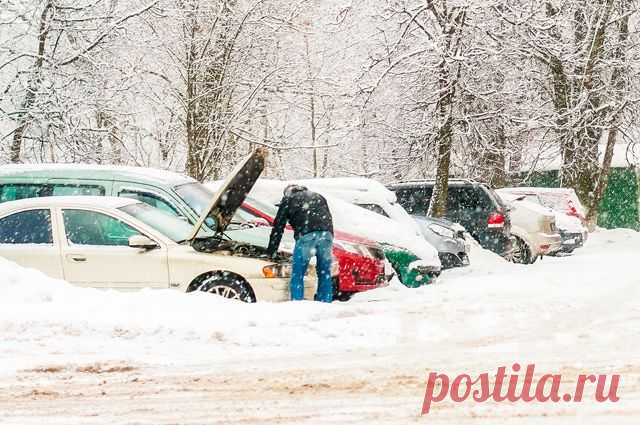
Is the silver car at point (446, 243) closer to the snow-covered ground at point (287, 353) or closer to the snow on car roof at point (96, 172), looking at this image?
the snow-covered ground at point (287, 353)

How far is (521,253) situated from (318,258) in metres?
9.52

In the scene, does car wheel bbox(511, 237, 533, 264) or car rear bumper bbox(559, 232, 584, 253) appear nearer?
car wheel bbox(511, 237, 533, 264)

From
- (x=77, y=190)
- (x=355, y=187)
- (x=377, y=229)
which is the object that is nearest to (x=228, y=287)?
(x=77, y=190)

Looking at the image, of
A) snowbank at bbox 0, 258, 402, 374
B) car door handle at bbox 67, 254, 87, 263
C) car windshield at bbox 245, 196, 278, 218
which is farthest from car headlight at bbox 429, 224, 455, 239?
car door handle at bbox 67, 254, 87, 263

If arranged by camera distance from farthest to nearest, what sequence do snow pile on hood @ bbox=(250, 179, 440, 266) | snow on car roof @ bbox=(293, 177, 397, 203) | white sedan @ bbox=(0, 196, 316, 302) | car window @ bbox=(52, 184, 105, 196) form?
1. snow on car roof @ bbox=(293, 177, 397, 203)
2. snow pile on hood @ bbox=(250, 179, 440, 266)
3. car window @ bbox=(52, 184, 105, 196)
4. white sedan @ bbox=(0, 196, 316, 302)

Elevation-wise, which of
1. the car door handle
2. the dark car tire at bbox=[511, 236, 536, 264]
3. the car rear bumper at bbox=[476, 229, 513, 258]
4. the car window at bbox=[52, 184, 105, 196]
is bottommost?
the dark car tire at bbox=[511, 236, 536, 264]

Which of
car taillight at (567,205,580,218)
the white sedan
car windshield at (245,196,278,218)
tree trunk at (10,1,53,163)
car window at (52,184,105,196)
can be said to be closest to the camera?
the white sedan

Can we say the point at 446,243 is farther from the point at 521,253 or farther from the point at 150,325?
the point at 150,325

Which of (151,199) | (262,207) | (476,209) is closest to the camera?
(151,199)

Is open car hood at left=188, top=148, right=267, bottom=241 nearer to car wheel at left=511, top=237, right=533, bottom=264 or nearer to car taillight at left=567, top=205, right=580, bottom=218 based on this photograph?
car wheel at left=511, top=237, right=533, bottom=264

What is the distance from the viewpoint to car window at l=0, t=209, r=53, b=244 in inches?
357

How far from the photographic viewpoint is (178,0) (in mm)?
19094

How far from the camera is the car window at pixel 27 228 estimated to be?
9.07m

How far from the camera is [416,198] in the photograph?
18.4m
